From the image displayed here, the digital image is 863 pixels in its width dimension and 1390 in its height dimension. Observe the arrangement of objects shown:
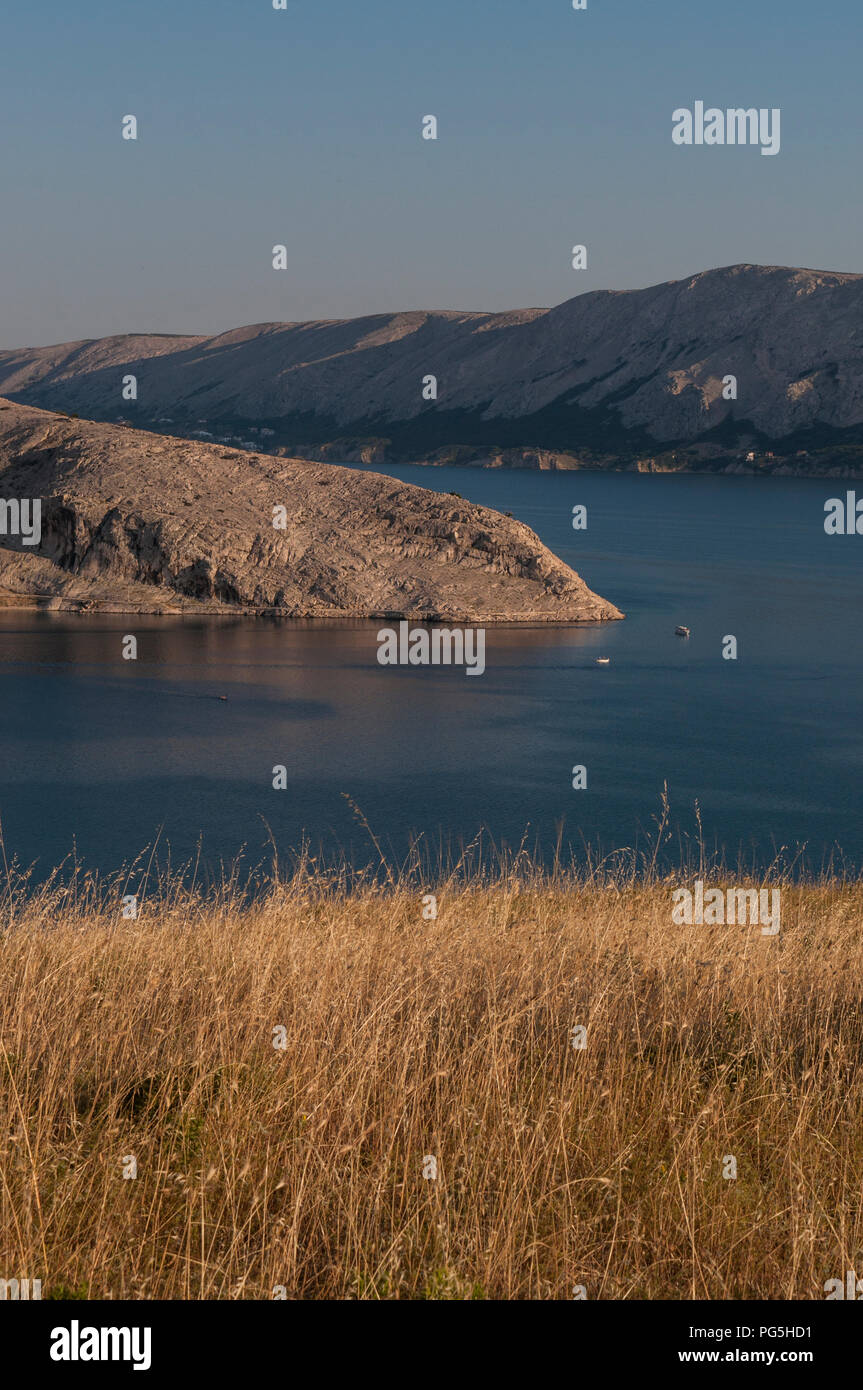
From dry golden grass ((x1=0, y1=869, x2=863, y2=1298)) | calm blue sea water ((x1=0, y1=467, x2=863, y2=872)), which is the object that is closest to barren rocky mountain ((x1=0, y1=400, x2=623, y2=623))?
calm blue sea water ((x1=0, y1=467, x2=863, y2=872))

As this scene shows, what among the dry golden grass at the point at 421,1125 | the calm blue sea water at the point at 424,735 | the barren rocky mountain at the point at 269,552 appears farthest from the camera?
the barren rocky mountain at the point at 269,552

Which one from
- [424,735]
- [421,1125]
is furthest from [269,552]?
[421,1125]

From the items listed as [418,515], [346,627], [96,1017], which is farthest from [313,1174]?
[418,515]

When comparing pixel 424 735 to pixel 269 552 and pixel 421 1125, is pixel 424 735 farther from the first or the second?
pixel 421 1125

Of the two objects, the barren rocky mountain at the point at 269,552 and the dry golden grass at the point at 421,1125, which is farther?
the barren rocky mountain at the point at 269,552

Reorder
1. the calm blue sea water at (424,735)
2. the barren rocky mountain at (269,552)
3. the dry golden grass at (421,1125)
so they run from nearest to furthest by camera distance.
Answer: the dry golden grass at (421,1125) → the calm blue sea water at (424,735) → the barren rocky mountain at (269,552)

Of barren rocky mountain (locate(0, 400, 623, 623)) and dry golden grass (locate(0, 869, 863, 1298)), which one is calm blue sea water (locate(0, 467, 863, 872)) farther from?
dry golden grass (locate(0, 869, 863, 1298))

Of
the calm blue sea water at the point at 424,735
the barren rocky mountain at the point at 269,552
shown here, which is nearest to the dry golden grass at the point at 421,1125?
the calm blue sea water at the point at 424,735

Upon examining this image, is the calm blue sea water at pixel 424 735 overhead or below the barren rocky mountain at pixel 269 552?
below

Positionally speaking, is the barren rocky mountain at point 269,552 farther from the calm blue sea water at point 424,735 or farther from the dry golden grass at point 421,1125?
the dry golden grass at point 421,1125
